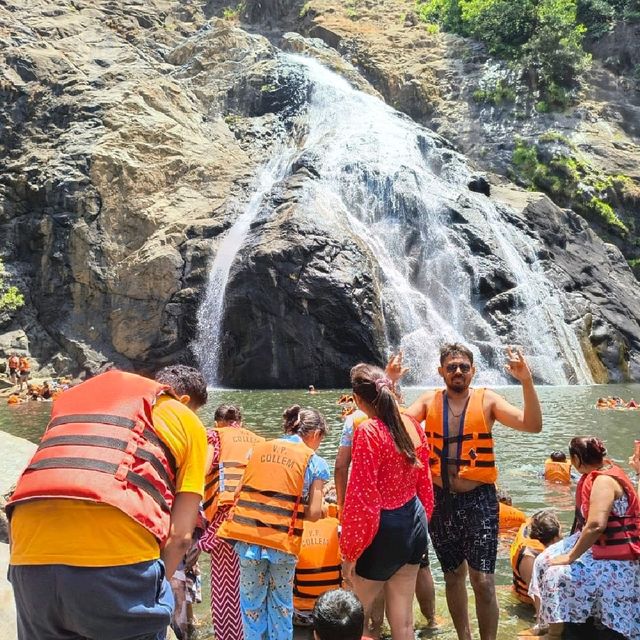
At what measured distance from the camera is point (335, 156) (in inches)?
1337

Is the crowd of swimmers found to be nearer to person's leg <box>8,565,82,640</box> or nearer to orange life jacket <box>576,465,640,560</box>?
orange life jacket <box>576,465,640,560</box>

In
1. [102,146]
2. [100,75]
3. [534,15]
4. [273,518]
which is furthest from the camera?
[534,15]

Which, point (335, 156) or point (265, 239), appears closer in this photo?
point (265, 239)

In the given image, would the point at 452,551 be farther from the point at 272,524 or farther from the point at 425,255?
the point at 425,255

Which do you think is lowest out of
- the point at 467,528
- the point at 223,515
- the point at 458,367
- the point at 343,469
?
the point at 223,515

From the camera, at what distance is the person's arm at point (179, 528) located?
2.60 m

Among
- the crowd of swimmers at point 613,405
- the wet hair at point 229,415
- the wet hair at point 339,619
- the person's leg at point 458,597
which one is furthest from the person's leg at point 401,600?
the crowd of swimmers at point 613,405

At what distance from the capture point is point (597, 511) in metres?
4.45

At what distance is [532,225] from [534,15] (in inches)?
950

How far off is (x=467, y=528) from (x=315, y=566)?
4.15 ft

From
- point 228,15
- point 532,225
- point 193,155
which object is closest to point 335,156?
point 193,155

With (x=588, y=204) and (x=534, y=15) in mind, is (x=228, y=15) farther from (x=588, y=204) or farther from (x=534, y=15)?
(x=588, y=204)

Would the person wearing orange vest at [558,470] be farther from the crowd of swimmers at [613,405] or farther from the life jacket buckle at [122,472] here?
the crowd of swimmers at [613,405]

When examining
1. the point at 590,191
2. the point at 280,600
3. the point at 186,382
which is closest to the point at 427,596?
the point at 280,600
